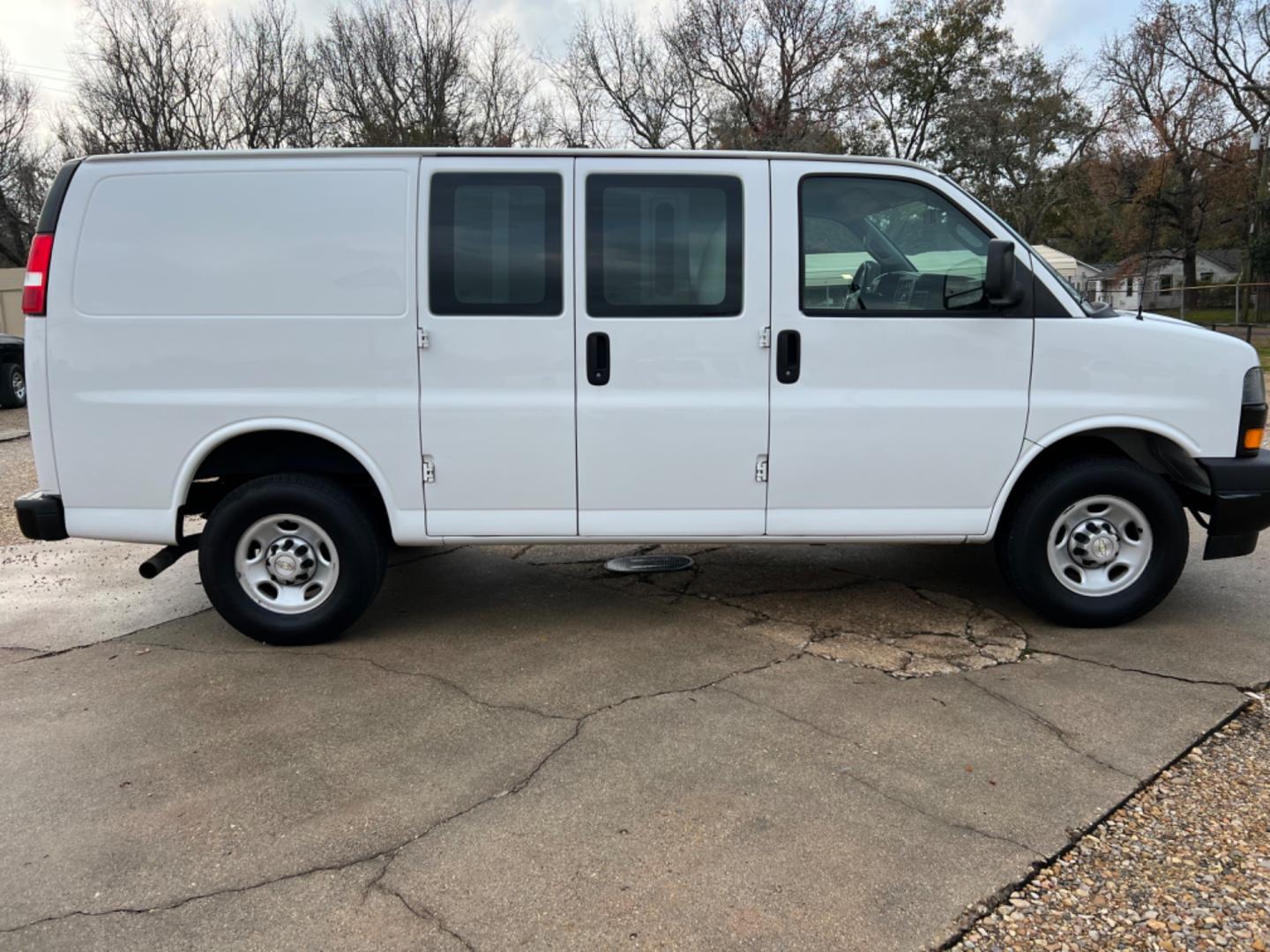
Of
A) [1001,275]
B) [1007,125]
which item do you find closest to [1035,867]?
[1001,275]

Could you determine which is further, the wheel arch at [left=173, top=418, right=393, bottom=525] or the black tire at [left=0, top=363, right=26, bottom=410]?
the black tire at [left=0, top=363, right=26, bottom=410]

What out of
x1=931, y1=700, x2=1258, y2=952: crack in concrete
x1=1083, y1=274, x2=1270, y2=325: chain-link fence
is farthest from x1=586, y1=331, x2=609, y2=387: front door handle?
x1=1083, y1=274, x2=1270, y2=325: chain-link fence

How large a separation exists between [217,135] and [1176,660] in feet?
117

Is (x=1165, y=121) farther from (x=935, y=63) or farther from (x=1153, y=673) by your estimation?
(x=1153, y=673)

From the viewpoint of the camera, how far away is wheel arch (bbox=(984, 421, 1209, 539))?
4137 millimetres

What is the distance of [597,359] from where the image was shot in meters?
4.02

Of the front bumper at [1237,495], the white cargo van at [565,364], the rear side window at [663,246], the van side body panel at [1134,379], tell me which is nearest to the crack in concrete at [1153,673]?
the white cargo van at [565,364]

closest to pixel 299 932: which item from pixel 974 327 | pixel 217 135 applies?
pixel 974 327

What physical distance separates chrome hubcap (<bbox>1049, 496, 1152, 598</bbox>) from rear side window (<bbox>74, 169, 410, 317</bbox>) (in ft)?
11.0

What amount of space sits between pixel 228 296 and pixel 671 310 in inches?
79.2

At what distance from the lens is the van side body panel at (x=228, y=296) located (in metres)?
3.94

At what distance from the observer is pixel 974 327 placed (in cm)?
405

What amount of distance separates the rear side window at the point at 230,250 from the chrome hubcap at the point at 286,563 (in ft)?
3.37

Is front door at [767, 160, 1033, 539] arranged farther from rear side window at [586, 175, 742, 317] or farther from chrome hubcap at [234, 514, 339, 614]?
chrome hubcap at [234, 514, 339, 614]
